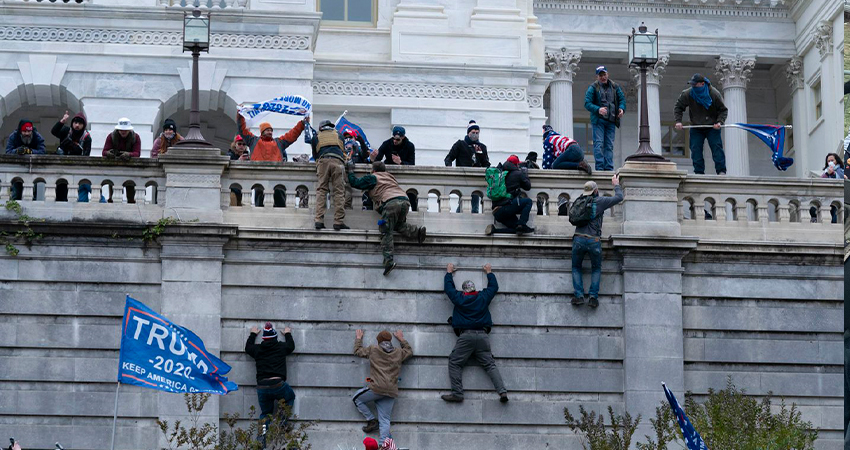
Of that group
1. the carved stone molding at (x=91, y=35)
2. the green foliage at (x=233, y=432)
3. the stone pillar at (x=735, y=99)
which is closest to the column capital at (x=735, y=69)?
the stone pillar at (x=735, y=99)

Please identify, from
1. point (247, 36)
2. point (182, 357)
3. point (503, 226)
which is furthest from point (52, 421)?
point (247, 36)

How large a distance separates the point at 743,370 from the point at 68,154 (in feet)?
41.9

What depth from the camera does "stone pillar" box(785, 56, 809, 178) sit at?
61.3 meters

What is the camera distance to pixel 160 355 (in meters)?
29.7

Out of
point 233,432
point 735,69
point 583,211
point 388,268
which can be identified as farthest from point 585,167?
point 735,69

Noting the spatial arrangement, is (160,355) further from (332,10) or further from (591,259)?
(332,10)

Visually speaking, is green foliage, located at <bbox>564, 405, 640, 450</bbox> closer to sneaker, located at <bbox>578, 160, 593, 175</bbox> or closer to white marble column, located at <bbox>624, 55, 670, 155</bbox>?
sneaker, located at <bbox>578, 160, 593, 175</bbox>

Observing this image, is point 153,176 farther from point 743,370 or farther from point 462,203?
point 743,370

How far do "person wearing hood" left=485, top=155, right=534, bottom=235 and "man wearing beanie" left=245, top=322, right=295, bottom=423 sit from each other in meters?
4.30

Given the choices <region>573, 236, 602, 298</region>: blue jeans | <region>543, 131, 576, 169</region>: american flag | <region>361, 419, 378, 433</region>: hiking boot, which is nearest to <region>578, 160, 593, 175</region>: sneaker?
<region>573, 236, 602, 298</region>: blue jeans

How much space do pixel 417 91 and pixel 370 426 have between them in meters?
15.4

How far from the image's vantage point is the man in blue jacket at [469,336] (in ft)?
108

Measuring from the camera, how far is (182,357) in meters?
30.0

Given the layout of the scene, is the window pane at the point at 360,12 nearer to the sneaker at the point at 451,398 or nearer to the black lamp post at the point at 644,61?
the black lamp post at the point at 644,61
